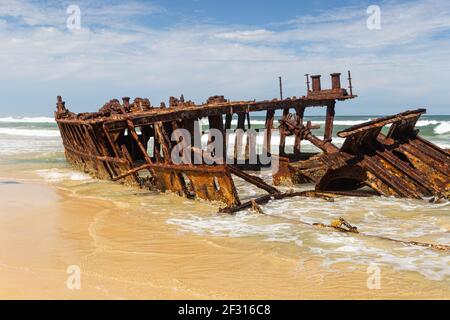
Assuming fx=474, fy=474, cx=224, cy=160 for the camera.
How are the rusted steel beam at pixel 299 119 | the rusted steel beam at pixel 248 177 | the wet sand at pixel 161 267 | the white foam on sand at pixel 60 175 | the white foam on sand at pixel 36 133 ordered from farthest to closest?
the white foam on sand at pixel 36 133 → the white foam on sand at pixel 60 175 → the rusted steel beam at pixel 299 119 → the rusted steel beam at pixel 248 177 → the wet sand at pixel 161 267

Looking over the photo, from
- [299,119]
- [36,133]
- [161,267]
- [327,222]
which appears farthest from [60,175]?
[36,133]

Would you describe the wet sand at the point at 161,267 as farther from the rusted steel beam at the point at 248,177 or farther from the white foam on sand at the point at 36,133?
the white foam on sand at the point at 36,133

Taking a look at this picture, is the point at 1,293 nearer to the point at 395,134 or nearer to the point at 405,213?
the point at 405,213

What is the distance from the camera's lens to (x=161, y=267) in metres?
5.04

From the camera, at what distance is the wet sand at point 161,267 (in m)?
4.31

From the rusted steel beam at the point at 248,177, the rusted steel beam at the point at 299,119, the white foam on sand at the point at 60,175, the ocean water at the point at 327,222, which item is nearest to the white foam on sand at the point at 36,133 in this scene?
the white foam on sand at the point at 60,175

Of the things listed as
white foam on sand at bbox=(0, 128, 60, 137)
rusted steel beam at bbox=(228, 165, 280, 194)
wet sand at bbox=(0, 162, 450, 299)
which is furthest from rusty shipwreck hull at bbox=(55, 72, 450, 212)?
white foam on sand at bbox=(0, 128, 60, 137)

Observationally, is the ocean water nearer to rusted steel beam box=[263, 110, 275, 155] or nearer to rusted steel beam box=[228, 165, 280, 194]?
rusted steel beam box=[228, 165, 280, 194]

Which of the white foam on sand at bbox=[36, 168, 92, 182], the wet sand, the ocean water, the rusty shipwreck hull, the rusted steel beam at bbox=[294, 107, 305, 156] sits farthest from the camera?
the white foam on sand at bbox=[36, 168, 92, 182]

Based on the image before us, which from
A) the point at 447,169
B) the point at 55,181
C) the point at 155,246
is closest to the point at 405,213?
the point at 447,169

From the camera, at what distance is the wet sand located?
4.31 m

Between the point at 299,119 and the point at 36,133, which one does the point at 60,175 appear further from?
the point at 36,133
